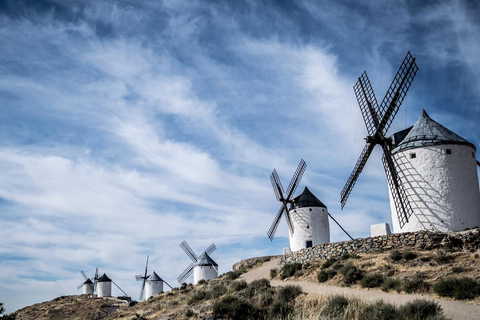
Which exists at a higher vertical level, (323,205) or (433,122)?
(433,122)

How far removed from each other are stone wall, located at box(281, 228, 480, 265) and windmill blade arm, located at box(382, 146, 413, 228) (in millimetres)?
1602

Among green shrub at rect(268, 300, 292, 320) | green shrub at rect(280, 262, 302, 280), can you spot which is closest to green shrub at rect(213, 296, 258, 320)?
green shrub at rect(268, 300, 292, 320)

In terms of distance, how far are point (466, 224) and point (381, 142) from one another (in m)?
6.34

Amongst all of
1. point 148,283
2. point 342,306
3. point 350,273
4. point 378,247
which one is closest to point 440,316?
point 342,306

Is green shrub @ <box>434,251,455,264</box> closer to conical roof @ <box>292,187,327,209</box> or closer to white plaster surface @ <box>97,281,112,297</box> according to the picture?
conical roof @ <box>292,187,327,209</box>

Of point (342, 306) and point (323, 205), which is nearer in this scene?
point (342, 306)

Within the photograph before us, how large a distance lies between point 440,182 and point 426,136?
2683mm

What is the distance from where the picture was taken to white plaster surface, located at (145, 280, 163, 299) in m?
52.9

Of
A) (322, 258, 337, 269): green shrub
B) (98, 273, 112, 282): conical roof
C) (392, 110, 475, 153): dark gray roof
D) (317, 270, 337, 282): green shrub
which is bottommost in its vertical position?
(98, 273, 112, 282): conical roof

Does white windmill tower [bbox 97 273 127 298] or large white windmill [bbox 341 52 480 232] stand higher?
large white windmill [bbox 341 52 480 232]

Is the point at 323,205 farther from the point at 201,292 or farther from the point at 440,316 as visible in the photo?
the point at 440,316

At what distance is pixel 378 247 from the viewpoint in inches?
832

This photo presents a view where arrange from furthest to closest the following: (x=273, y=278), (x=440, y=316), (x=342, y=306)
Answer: (x=273, y=278), (x=342, y=306), (x=440, y=316)

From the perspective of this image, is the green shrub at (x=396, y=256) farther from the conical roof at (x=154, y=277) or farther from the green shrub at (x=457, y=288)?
the conical roof at (x=154, y=277)
